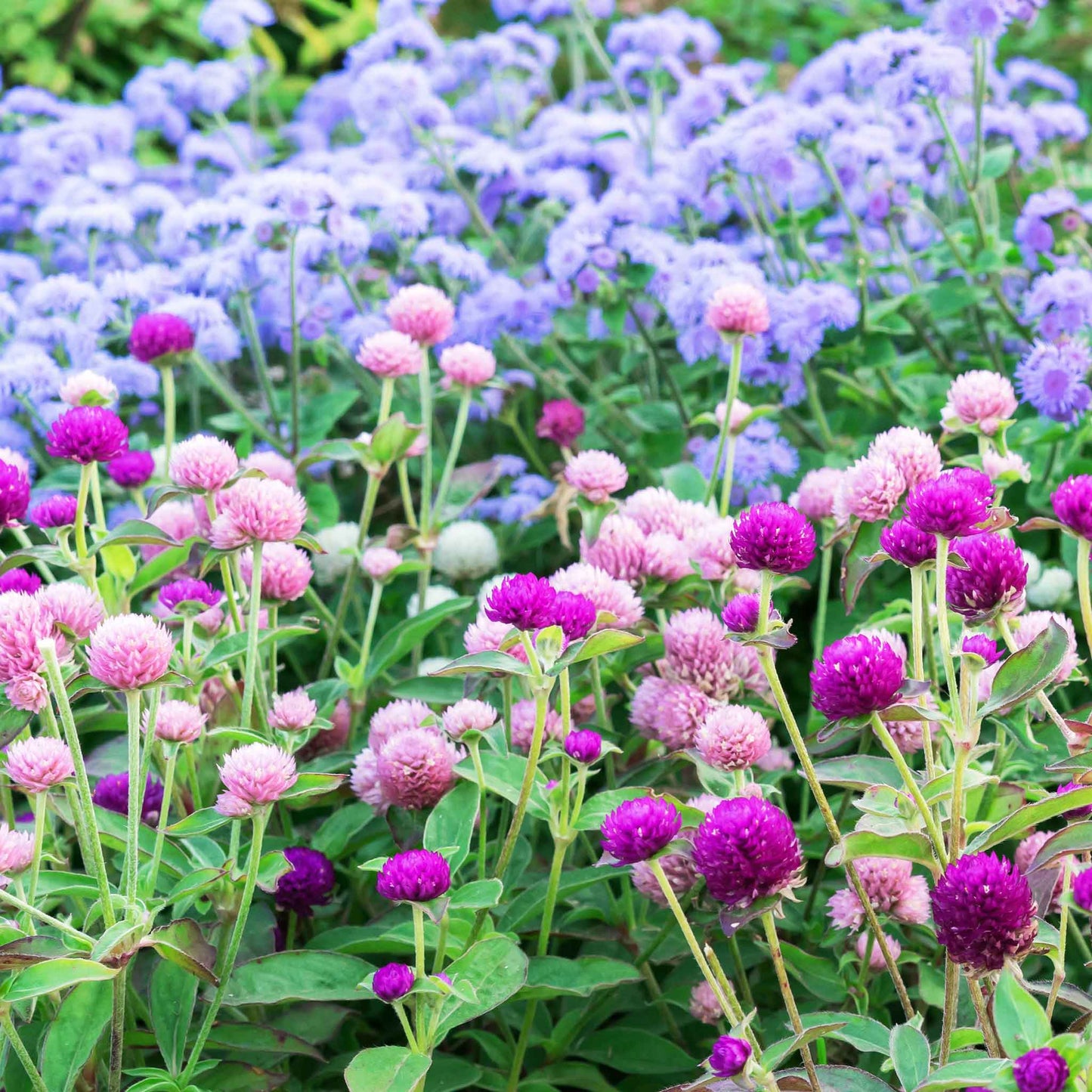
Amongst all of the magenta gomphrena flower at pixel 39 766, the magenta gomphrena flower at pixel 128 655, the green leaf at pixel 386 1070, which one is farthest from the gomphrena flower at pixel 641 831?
the magenta gomphrena flower at pixel 39 766

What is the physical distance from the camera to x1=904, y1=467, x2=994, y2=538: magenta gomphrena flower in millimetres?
1221

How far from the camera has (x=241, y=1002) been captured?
1.52 metres

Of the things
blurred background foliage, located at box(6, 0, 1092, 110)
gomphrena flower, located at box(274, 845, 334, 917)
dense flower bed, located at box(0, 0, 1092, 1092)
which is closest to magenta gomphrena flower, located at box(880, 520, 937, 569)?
dense flower bed, located at box(0, 0, 1092, 1092)

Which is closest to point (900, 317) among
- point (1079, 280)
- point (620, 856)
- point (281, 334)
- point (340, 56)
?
point (1079, 280)

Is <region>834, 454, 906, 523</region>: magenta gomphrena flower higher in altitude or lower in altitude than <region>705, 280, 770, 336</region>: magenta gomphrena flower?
lower

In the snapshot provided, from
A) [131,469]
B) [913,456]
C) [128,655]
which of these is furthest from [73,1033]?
[913,456]

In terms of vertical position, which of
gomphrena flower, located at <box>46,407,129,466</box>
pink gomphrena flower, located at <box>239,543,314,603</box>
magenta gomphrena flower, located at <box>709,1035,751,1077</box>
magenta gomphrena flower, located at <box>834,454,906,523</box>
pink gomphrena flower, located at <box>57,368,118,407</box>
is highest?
gomphrena flower, located at <box>46,407,129,466</box>

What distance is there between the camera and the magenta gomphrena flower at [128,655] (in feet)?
4.35

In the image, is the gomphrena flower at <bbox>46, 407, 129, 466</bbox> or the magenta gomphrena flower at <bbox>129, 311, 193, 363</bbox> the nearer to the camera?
the gomphrena flower at <bbox>46, 407, 129, 466</bbox>

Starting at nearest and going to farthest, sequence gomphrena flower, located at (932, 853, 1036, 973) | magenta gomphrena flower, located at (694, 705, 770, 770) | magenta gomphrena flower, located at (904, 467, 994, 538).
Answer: gomphrena flower, located at (932, 853, 1036, 973), magenta gomphrena flower, located at (904, 467, 994, 538), magenta gomphrena flower, located at (694, 705, 770, 770)

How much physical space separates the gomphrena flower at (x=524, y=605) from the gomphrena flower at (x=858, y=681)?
0.29 m

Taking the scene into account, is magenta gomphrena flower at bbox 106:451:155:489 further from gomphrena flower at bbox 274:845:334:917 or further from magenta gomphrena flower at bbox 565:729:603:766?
magenta gomphrena flower at bbox 565:729:603:766

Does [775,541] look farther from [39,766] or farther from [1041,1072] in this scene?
[39,766]

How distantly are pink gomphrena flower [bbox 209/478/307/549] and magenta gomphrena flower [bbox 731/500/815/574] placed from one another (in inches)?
23.0
